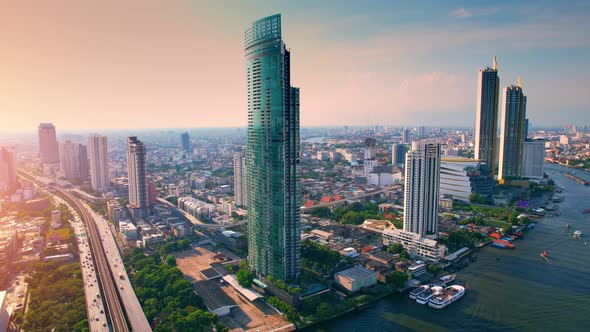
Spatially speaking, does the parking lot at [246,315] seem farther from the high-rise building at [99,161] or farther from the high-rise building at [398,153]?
the high-rise building at [398,153]

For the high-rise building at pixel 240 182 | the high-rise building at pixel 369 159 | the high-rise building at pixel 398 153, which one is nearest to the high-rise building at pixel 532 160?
the high-rise building at pixel 398 153

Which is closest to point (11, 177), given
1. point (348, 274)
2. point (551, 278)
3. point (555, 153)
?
point (348, 274)

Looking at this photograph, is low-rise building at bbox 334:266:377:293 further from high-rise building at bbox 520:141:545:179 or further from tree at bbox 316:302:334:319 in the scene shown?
high-rise building at bbox 520:141:545:179

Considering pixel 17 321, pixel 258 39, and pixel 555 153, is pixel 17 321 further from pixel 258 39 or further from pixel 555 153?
pixel 555 153

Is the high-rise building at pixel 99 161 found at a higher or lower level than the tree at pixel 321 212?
higher

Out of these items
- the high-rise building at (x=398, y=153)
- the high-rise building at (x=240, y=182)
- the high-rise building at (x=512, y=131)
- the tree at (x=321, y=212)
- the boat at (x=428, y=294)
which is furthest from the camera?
the high-rise building at (x=398, y=153)
